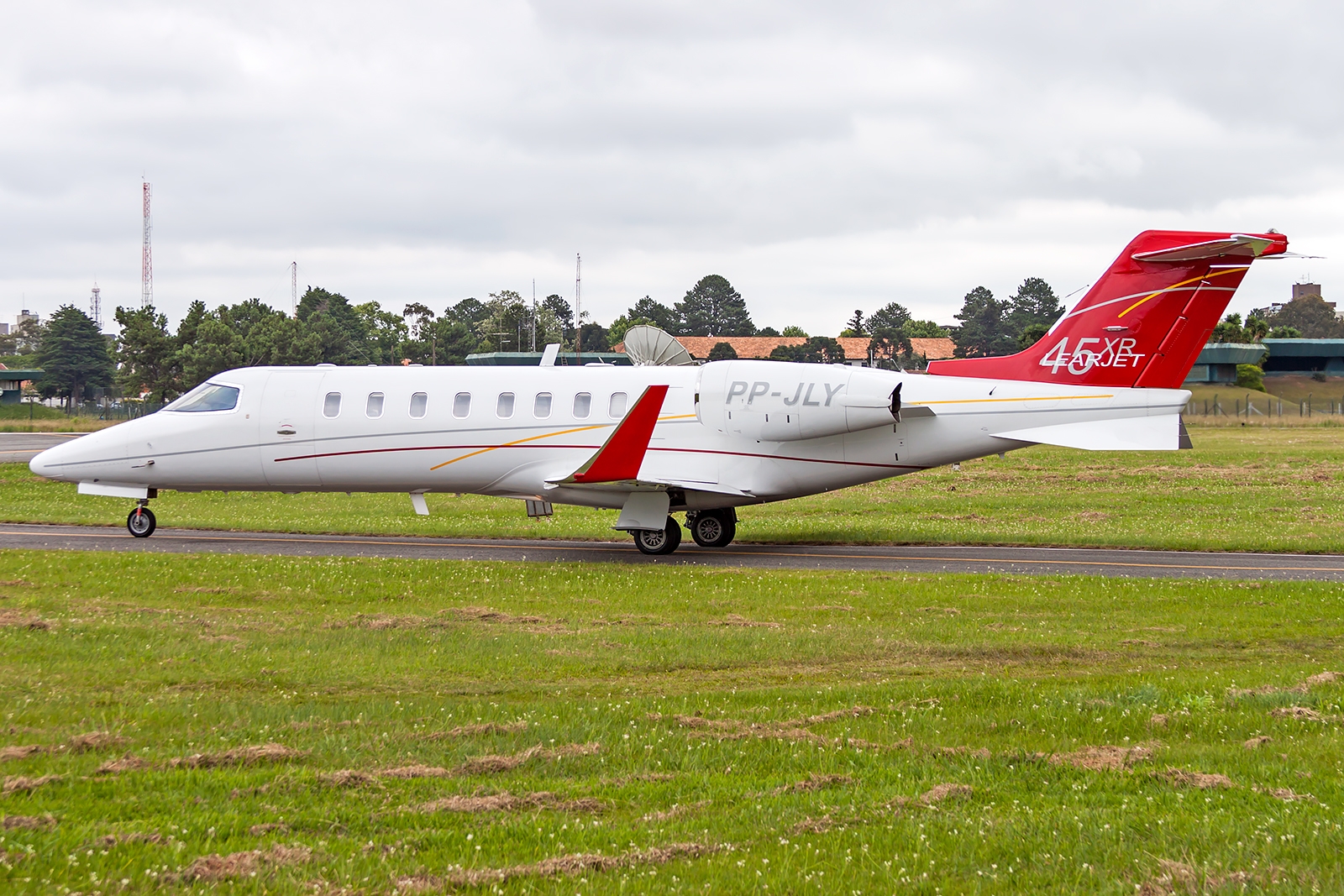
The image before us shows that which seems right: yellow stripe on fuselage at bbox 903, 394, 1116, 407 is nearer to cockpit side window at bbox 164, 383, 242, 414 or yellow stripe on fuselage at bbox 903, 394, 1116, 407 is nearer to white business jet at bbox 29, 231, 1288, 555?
white business jet at bbox 29, 231, 1288, 555

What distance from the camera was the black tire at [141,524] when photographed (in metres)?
24.2

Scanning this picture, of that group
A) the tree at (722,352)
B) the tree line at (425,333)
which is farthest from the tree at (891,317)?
the tree at (722,352)

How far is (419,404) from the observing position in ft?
75.2

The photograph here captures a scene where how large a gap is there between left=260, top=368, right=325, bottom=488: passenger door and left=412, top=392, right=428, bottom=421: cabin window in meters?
2.08

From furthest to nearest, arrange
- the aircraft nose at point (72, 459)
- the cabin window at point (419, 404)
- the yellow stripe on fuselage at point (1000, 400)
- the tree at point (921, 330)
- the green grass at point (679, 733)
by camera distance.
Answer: the tree at point (921, 330)
the aircraft nose at point (72, 459)
the cabin window at point (419, 404)
the yellow stripe on fuselage at point (1000, 400)
the green grass at point (679, 733)

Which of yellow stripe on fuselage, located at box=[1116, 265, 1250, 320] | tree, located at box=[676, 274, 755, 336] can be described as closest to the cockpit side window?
yellow stripe on fuselage, located at box=[1116, 265, 1250, 320]

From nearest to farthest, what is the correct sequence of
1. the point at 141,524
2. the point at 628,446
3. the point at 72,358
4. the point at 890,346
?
1. the point at 628,446
2. the point at 141,524
3. the point at 890,346
4. the point at 72,358

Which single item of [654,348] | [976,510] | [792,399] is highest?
[654,348]

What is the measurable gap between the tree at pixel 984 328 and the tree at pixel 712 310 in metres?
26.4

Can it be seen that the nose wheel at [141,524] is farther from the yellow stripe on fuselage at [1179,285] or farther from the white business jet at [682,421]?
the yellow stripe on fuselage at [1179,285]

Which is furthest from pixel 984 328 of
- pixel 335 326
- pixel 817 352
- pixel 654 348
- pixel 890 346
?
pixel 654 348

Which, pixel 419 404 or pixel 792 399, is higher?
pixel 792 399

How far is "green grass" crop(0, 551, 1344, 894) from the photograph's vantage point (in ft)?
20.7

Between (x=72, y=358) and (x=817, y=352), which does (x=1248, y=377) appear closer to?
(x=817, y=352)
